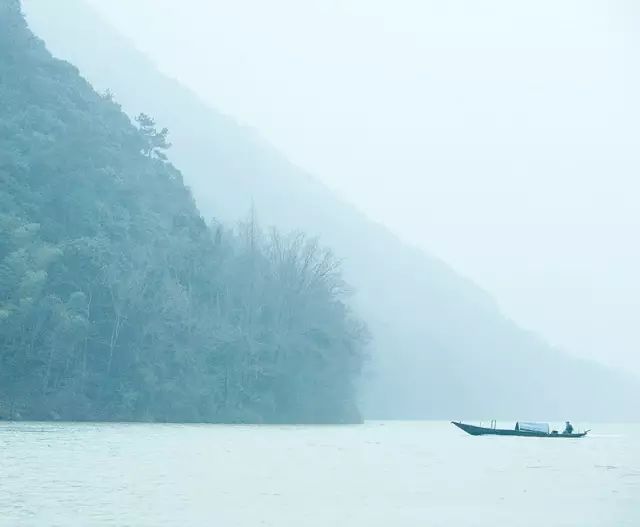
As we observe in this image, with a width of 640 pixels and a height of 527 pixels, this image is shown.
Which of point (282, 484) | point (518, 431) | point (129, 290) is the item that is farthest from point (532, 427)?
point (282, 484)

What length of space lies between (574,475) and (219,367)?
5356 cm

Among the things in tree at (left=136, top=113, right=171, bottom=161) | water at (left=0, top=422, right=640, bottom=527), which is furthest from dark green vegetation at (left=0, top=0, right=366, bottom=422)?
water at (left=0, top=422, right=640, bottom=527)

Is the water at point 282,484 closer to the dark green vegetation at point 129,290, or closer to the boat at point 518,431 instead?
the dark green vegetation at point 129,290

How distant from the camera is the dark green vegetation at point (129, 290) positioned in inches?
3324

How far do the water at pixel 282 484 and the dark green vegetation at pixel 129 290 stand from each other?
14733mm

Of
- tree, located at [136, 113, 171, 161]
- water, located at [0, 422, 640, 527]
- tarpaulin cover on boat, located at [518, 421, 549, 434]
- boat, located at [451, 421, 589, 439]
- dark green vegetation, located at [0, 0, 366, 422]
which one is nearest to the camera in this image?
water, located at [0, 422, 640, 527]

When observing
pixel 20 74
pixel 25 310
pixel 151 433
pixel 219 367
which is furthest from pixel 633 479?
pixel 20 74

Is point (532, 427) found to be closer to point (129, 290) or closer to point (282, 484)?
point (129, 290)

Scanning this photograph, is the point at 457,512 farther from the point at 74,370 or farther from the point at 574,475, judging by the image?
the point at 74,370

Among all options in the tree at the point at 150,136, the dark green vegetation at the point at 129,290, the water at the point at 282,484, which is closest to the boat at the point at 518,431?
the dark green vegetation at the point at 129,290

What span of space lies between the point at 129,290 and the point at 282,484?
53041 millimetres

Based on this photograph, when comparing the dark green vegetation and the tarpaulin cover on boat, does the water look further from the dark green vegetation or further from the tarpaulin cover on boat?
the tarpaulin cover on boat

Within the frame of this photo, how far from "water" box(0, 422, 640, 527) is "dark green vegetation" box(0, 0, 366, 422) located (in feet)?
48.3

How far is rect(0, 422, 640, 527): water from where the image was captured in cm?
3130
